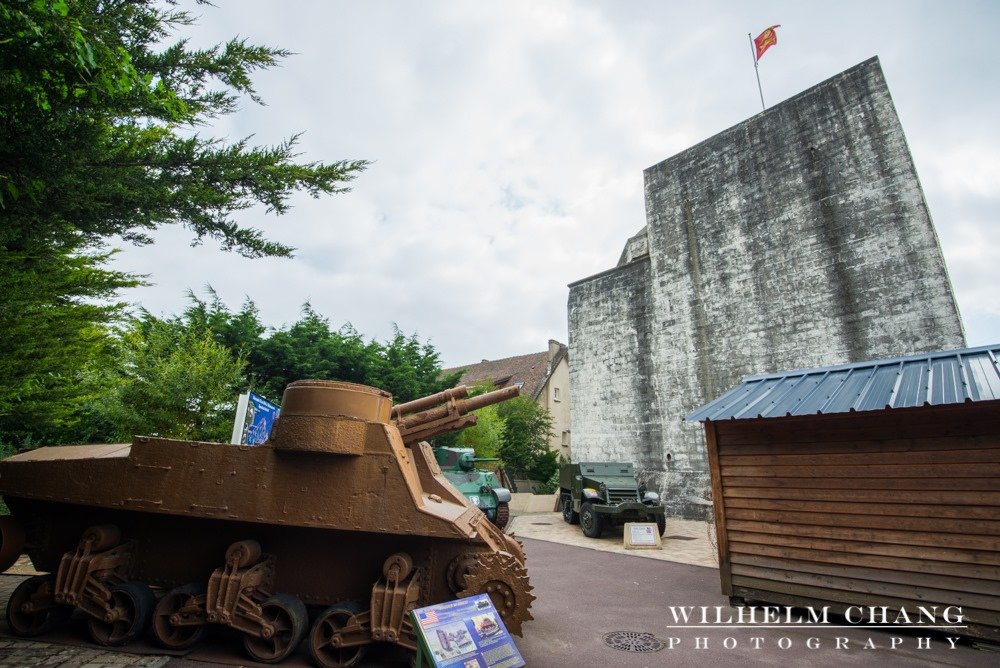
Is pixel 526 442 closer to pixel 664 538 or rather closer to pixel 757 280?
pixel 664 538

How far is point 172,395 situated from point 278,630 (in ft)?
26.2

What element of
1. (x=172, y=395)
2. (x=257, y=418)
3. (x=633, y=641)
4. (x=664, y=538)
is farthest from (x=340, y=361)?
(x=633, y=641)

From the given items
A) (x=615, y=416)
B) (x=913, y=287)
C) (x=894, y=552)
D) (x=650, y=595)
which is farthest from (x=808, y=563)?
(x=615, y=416)

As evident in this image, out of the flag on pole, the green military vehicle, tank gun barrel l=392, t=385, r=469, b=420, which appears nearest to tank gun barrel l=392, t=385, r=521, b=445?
tank gun barrel l=392, t=385, r=469, b=420

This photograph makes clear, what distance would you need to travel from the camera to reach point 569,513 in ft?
47.3

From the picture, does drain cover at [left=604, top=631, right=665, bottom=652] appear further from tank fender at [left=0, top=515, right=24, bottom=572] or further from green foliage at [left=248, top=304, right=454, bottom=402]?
green foliage at [left=248, top=304, right=454, bottom=402]

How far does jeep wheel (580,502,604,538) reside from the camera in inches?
455

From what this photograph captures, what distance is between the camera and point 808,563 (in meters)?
5.53

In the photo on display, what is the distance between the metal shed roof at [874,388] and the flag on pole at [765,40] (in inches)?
562

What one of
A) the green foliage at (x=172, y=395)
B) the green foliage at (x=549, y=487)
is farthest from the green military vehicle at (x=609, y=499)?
the green foliage at (x=172, y=395)

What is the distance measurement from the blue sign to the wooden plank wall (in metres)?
6.54

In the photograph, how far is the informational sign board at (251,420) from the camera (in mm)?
6966

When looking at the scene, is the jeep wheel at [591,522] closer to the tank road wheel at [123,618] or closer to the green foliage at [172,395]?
the green foliage at [172,395]

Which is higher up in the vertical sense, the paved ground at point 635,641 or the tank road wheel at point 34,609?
the tank road wheel at point 34,609
